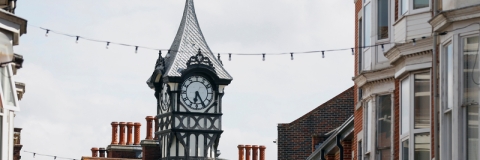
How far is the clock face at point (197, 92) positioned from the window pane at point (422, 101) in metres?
34.1

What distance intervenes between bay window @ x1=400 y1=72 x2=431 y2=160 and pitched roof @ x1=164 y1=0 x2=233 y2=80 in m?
34.2

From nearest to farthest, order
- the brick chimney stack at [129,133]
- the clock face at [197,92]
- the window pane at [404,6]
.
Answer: the window pane at [404,6]
the clock face at [197,92]
the brick chimney stack at [129,133]

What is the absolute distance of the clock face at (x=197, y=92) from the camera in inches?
2108

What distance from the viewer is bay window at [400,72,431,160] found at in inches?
765

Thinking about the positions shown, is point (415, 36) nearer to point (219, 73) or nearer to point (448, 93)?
point (448, 93)

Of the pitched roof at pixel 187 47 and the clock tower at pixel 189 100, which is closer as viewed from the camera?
the clock tower at pixel 189 100

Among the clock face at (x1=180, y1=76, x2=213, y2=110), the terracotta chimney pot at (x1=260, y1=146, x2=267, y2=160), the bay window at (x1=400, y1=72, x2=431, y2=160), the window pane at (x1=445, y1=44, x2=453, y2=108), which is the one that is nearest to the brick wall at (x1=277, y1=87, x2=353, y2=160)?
the clock face at (x1=180, y1=76, x2=213, y2=110)

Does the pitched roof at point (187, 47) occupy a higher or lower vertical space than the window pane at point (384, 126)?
higher

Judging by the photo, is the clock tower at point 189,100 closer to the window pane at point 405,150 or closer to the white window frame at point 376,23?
the white window frame at point 376,23

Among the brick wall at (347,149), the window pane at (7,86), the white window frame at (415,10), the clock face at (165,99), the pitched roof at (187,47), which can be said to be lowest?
the brick wall at (347,149)

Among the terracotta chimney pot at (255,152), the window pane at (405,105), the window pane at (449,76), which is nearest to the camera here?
the window pane at (449,76)

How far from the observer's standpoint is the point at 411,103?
19.8 meters

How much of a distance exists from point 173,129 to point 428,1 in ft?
110

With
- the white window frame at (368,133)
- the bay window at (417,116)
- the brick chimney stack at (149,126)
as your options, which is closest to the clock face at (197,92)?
the brick chimney stack at (149,126)
